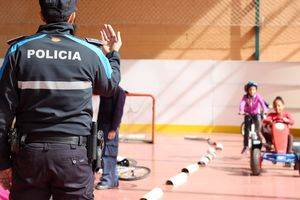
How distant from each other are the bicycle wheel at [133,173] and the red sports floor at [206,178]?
0.33ft

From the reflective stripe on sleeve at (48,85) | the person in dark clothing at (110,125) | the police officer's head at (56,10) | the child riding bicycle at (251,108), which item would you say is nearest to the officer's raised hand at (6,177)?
the reflective stripe on sleeve at (48,85)

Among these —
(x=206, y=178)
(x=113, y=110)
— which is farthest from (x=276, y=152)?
(x=113, y=110)

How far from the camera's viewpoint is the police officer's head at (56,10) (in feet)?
9.09

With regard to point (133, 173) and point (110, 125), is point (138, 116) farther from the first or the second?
point (110, 125)

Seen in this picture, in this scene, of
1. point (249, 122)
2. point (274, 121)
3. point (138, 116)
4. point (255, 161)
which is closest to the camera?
point (255, 161)

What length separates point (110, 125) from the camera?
6160mm

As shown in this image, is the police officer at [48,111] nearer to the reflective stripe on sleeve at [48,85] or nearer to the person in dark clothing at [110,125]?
the reflective stripe on sleeve at [48,85]

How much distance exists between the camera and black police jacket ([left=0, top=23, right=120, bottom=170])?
→ 268 centimetres

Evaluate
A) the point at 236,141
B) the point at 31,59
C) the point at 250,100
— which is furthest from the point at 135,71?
the point at 31,59

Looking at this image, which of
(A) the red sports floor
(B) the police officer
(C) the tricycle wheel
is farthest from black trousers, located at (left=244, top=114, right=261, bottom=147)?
(B) the police officer

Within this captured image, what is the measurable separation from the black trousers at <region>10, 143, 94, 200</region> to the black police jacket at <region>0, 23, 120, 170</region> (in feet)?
0.28

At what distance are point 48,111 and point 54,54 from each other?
286 millimetres

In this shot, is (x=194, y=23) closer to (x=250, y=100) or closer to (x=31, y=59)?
(x=250, y=100)

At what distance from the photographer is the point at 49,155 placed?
2633 millimetres
